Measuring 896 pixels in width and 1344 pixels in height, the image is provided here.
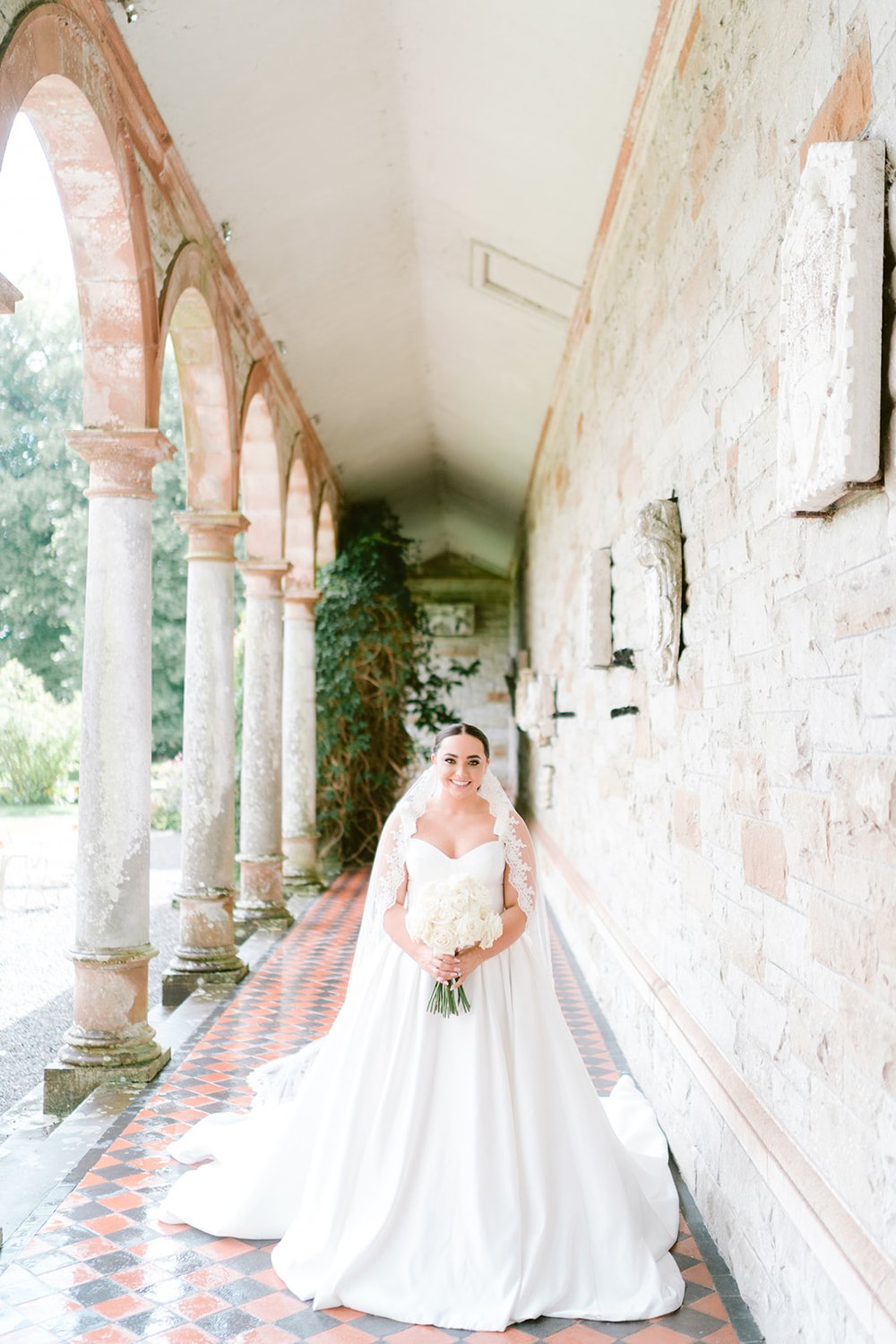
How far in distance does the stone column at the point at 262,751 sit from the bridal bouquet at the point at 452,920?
5.51m

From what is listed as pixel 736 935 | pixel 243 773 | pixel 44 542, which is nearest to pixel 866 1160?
pixel 736 935

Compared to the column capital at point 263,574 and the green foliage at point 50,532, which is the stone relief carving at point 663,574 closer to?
→ the column capital at point 263,574

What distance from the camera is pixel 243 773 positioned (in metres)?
8.65

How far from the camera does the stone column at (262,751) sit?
8.55m

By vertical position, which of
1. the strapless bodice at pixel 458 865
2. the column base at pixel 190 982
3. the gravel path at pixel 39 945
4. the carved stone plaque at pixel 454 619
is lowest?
the gravel path at pixel 39 945

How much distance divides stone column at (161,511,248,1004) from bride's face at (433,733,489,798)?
3527 millimetres

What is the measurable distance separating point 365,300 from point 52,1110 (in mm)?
5711

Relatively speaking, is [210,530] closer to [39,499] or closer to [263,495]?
[263,495]

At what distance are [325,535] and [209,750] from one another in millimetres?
5528

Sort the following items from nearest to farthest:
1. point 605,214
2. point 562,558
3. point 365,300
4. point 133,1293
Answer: point 133,1293
point 605,214
point 365,300
point 562,558

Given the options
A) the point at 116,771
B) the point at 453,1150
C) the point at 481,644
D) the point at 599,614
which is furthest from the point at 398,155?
the point at 481,644

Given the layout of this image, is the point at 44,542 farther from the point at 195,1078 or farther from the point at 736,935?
the point at 736,935

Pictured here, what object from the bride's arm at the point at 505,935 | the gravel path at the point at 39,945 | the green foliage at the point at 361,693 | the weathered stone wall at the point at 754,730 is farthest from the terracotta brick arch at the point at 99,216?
the green foliage at the point at 361,693

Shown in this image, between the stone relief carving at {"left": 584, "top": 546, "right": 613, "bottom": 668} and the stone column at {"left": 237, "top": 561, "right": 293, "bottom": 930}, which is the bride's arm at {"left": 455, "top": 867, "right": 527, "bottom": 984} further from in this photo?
the stone column at {"left": 237, "top": 561, "right": 293, "bottom": 930}
